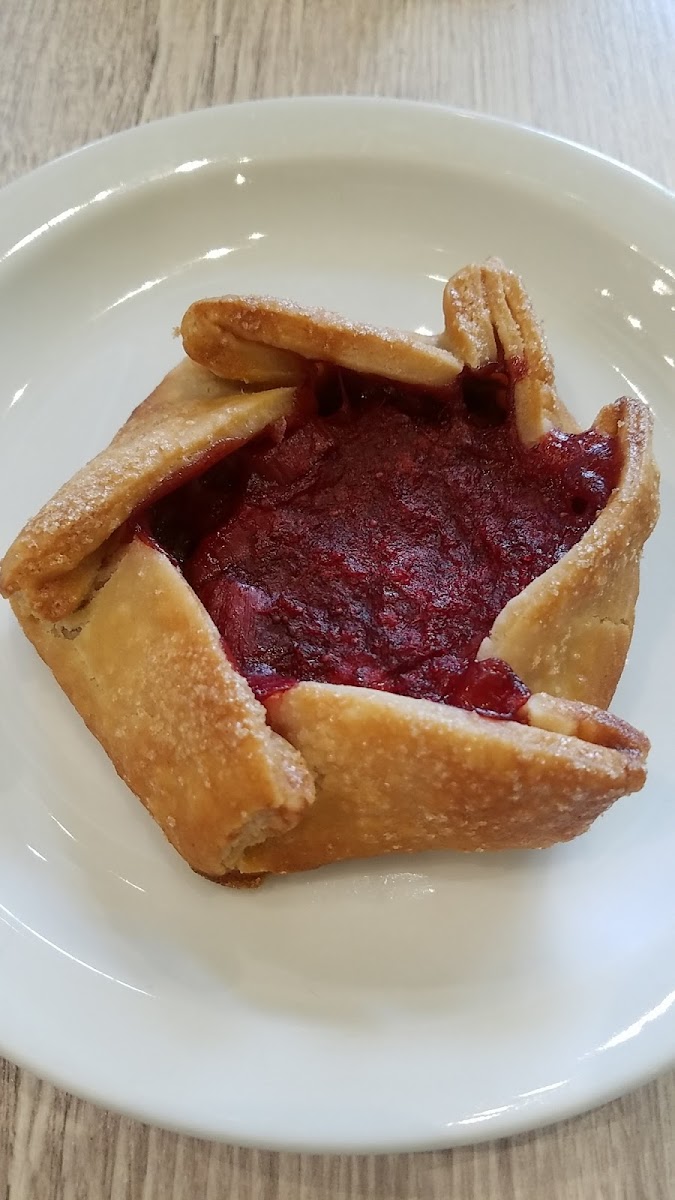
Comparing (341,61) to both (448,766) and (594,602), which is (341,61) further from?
(448,766)

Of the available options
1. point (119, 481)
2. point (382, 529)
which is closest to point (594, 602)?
point (382, 529)

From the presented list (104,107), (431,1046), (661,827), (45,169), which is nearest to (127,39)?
(104,107)

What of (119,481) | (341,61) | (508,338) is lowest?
(119,481)

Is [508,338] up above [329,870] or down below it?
above

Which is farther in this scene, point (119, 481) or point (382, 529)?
point (382, 529)

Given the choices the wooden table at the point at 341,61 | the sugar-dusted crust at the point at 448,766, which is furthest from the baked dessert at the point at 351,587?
the wooden table at the point at 341,61

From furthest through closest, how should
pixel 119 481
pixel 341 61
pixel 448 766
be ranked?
pixel 341 61 < pixel 119 481 < pixel 448 766

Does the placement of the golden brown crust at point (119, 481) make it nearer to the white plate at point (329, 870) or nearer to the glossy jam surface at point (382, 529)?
the glossy jam surface at point (382, 529)
